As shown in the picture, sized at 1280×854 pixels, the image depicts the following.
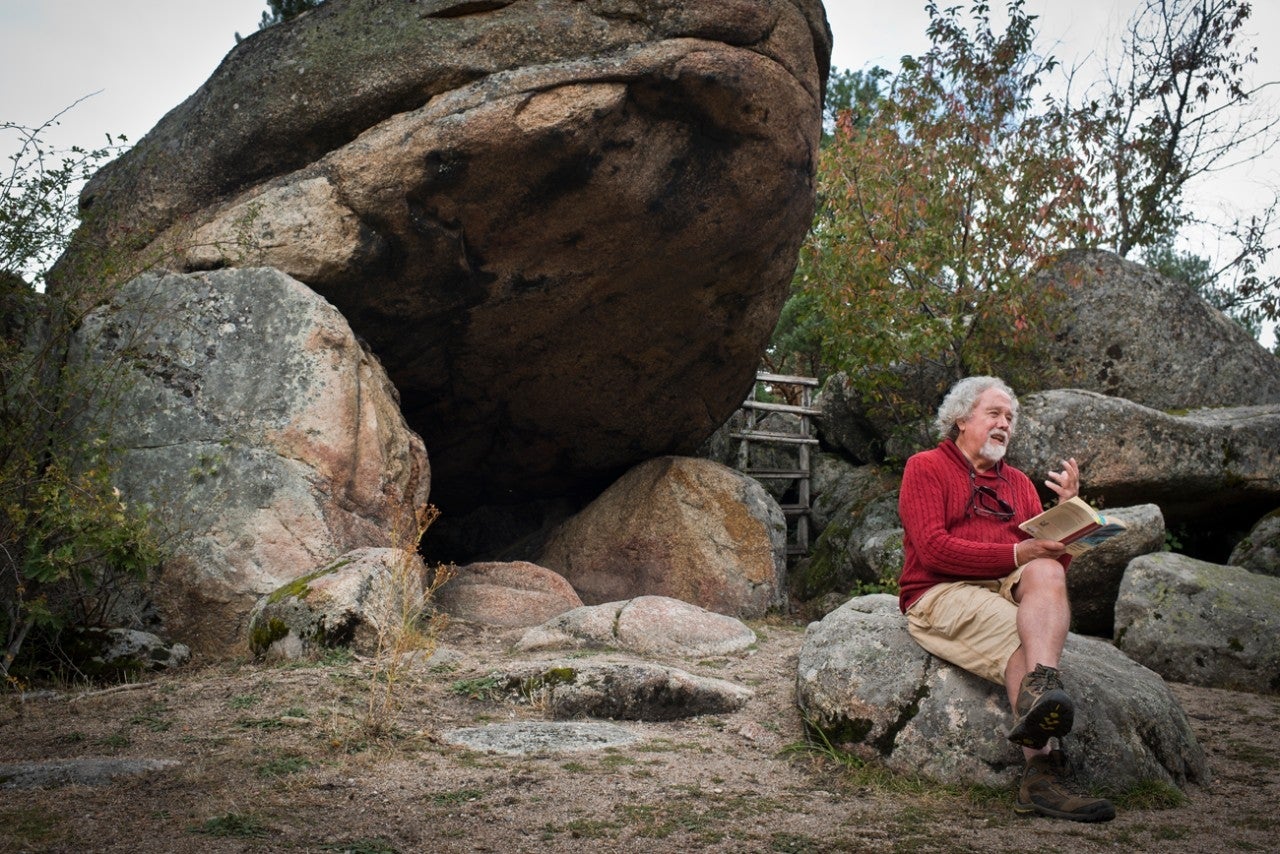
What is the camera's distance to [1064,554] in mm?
4691

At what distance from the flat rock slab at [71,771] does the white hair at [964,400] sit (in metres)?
3.64

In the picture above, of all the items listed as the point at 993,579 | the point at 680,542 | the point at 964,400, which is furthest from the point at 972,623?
the point at 680,542

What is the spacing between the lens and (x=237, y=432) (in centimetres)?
798

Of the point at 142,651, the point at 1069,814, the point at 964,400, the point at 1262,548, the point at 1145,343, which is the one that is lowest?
the point at 142,651

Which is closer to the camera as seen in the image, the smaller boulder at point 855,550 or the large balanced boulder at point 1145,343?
the smaller boulder at point 855,550

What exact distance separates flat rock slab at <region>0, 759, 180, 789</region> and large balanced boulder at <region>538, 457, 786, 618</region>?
713 cm

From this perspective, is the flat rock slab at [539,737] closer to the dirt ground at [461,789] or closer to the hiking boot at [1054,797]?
the dirt ground at [461,789]

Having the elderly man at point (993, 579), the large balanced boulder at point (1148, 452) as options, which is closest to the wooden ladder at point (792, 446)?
the large balanced boulder at point (1148, 452)

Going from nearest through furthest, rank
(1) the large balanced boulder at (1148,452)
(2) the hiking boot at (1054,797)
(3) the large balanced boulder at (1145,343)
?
(2) the hiking boot at (1054,797) → (1) the large balanced boulder at (1148,452) → (3) the large balanced boulder at (1145,343)

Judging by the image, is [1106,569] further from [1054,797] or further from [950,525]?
[1054,797]

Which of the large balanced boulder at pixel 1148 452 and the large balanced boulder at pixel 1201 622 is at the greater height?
the large balanced boulder at pixel 1148 452

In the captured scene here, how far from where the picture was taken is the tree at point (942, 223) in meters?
11.9

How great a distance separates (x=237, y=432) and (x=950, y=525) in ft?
16.8

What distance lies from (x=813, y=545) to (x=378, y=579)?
8475mm
